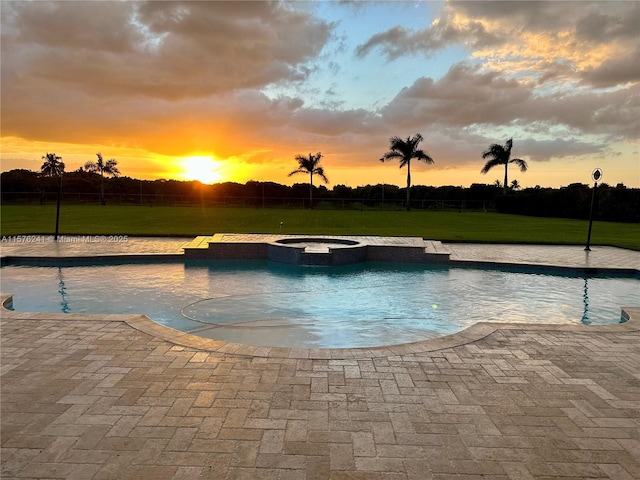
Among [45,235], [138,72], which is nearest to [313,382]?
[138,72]

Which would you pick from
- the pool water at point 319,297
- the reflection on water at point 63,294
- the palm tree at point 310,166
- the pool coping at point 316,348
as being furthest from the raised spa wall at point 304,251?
the palm tree at point 310,166

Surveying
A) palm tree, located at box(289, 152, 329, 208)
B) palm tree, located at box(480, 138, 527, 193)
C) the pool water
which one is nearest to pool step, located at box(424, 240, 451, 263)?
the pool water

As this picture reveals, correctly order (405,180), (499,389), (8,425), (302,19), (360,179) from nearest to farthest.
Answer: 1. (8,425)
2. (499,389)
3. (302,19)
4. (405,180)
5. (360,179)

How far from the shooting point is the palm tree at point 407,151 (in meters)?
37.3

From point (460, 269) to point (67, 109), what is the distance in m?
14.4

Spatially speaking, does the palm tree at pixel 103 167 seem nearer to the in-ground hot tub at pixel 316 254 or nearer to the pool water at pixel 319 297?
the pool water at pixel 319 297

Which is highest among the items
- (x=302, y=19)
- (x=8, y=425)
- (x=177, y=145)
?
(x=302, y=19)

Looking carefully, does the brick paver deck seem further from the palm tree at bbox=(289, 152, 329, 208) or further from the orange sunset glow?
the palm tree at bbox=(289, 152, 329, 208)

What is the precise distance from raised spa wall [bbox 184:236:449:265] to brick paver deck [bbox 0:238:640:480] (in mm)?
6316

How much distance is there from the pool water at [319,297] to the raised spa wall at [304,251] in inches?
16.0

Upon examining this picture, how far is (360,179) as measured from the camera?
43.5m

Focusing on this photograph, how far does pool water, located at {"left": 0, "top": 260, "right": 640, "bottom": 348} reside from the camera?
6.05 metres

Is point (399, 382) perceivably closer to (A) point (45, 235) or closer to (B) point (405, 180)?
(A) point (45, 235)

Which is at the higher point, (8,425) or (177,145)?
(177,145)
